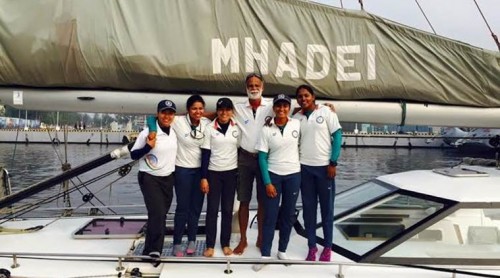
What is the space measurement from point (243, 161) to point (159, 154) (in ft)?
2.60

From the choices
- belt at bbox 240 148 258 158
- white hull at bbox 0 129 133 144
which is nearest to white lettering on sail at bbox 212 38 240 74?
belt at bbox 240 148 258 158

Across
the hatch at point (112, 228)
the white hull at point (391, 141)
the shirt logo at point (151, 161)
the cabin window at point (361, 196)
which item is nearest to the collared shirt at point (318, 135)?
the cabin window at point (361, 196)

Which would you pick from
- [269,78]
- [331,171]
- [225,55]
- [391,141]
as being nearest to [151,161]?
[225,55]

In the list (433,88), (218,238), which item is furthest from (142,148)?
(433,88)

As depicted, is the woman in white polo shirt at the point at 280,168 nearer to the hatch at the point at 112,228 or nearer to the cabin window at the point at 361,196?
the cabin window at the point at 361,196

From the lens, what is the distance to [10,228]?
210 inches

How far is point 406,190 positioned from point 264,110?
165 cm

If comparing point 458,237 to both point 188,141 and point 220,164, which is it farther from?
point 188,141

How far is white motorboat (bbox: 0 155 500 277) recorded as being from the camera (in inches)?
159

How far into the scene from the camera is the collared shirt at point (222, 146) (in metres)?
4.35

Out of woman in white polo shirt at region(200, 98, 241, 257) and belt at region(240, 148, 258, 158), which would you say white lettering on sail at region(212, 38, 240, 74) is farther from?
belt at region(240, 148, 258, 158)

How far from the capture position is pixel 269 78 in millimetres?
4816

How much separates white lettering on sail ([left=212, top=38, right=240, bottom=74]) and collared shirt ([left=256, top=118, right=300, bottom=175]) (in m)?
0.86

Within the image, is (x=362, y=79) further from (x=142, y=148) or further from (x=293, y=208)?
(x=142, y=148)
